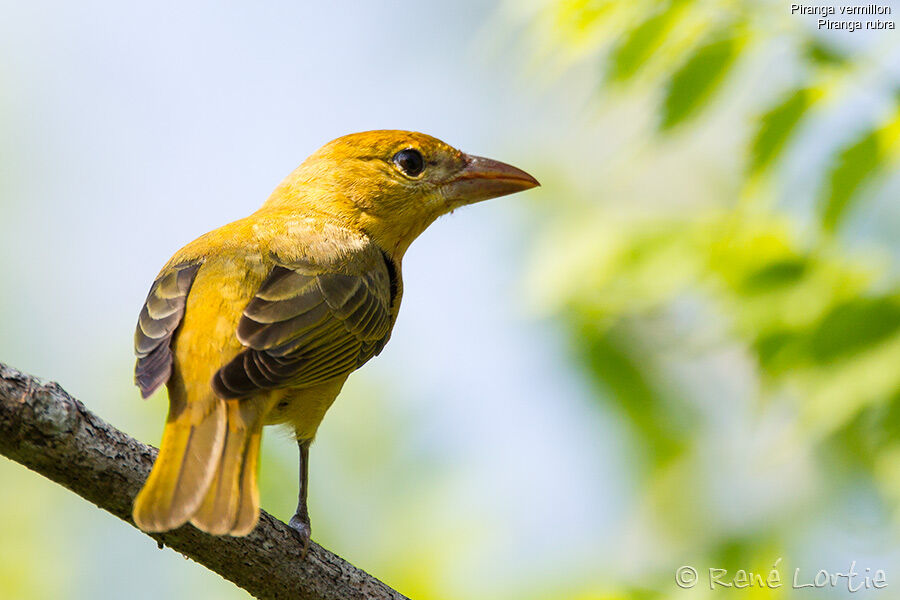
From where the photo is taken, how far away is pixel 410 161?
17.1 ft

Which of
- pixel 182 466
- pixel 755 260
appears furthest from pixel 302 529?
pixel 755 260

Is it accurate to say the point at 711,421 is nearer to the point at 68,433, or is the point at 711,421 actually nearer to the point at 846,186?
the point at 846,186

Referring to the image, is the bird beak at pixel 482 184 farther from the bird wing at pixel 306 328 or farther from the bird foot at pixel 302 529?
the bird foot at pixel 302 529

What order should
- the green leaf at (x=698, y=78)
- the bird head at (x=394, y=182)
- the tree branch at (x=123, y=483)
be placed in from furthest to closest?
the bird head at (x=394, y=182) → the green leaf at (x=698, y=78) → the tree branch at (x=123, y=483)

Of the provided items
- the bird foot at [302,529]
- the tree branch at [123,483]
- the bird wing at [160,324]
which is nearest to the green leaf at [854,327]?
the tree branch at [123,483]

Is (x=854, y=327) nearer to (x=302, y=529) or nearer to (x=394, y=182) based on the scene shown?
(x=302, y=529)

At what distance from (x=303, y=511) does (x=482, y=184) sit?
213 cm

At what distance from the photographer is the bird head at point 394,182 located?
16.5 feet

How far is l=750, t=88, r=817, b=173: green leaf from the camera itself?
329 centimetres

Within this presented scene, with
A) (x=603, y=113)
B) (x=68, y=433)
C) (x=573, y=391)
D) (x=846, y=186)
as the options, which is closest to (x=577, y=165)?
(x=573, y=391)

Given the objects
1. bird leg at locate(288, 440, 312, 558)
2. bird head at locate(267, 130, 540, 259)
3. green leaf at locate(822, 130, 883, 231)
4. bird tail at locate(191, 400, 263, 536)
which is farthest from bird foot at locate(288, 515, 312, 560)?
green leaf at locate(822, 130, 883, 231)

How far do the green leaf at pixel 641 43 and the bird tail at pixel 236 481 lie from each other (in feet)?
5.70

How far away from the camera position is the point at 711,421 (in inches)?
190

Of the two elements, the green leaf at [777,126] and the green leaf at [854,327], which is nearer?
the green leaf at [854,327]
